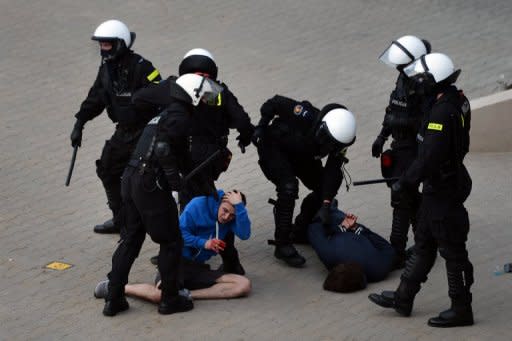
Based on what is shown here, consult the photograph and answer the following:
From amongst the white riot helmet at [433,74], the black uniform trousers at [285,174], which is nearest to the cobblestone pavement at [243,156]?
the black uniform trousers at [285,174]

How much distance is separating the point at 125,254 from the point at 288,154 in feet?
6.12

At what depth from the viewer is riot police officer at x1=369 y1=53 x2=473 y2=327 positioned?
790 cm

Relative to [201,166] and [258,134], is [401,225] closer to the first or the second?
[258,134]

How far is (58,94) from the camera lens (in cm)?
1292

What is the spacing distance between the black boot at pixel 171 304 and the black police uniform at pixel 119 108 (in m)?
1.61

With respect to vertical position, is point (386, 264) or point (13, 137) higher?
point (13, 137)

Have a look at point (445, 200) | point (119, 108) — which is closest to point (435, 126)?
point (445, 200)

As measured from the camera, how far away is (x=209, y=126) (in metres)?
9.25

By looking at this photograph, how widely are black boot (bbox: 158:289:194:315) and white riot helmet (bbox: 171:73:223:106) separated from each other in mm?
1419

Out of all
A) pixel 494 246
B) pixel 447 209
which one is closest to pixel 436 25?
pixel 494 246

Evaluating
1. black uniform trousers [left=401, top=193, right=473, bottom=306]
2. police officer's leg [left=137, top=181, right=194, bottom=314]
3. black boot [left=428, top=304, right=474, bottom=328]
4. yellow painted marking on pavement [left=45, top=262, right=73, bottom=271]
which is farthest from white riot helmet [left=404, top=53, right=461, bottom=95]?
yellow painted marking on pavement [left=45, top=262, right=73, bottom=271]

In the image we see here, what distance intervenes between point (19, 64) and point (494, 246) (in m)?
6.37

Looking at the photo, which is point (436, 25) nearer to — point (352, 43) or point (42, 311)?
point (352, 43)

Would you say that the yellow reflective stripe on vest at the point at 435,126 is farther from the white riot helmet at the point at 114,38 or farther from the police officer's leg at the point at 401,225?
the white riot helmet at the point at 114,38
